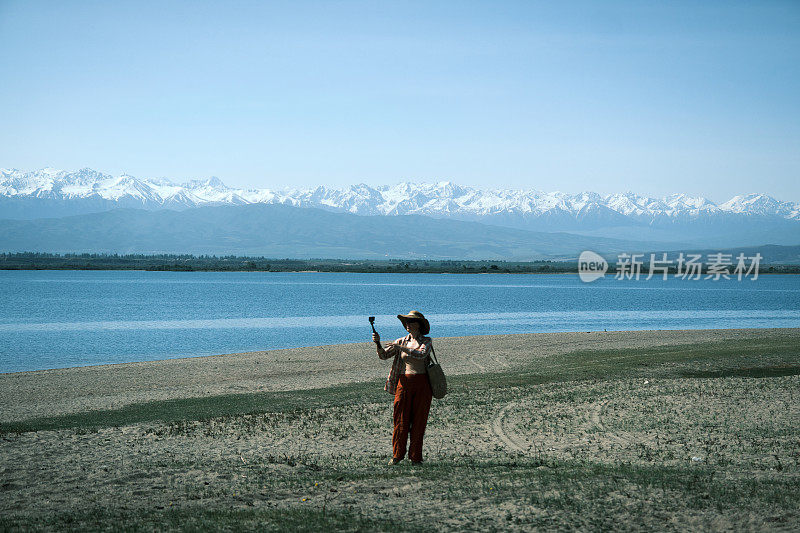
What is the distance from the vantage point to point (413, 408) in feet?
32.2

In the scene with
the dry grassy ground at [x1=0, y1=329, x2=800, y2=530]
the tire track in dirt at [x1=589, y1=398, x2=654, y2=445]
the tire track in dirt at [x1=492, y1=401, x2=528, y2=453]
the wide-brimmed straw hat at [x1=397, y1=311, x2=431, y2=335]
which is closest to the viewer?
the dry grassy ground at [x1=0, y1=329, x2=800, y2=530]

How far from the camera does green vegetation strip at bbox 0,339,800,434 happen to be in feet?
52.6

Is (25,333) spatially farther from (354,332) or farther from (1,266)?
(1,266)

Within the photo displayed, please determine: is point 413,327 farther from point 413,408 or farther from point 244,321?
point 244,321

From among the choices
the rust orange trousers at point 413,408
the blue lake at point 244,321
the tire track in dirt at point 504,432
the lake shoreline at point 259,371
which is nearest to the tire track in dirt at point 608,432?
the tire track in dirt at point 504,432

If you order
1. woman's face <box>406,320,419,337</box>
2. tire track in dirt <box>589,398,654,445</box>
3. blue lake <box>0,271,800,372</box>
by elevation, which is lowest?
blue lake <box>0,271,800,372</box>

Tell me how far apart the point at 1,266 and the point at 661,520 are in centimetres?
20923

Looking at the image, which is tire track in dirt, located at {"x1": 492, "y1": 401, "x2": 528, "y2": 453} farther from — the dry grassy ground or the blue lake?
the blue lake

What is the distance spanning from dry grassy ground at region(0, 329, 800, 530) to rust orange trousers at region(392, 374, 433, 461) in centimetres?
38

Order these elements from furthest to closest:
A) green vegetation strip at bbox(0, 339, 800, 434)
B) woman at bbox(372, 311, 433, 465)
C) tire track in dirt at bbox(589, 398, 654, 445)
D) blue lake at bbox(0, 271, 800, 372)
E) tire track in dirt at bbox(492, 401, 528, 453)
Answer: blue lake at bbox(0, 271, 800, 372) → green vegetation strip at bbox(0, 339, 800, 434) → tire track in dirt at bbox(589, 398, 654, 445) → tire track in dirt at bbox(492, 401, 528, 453) → woman at bbox(372, 311, 433, 465)

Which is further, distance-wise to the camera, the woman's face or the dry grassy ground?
the woman's face

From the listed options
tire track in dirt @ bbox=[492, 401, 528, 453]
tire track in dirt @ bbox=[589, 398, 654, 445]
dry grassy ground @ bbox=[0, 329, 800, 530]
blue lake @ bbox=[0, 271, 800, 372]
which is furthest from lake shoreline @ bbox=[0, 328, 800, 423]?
tire track in dirt @ bbox=[589, 398, 654, 445]

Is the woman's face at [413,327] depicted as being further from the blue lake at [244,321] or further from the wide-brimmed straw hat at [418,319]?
the blue lake at [244,321]

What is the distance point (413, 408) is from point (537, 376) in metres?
13.0
